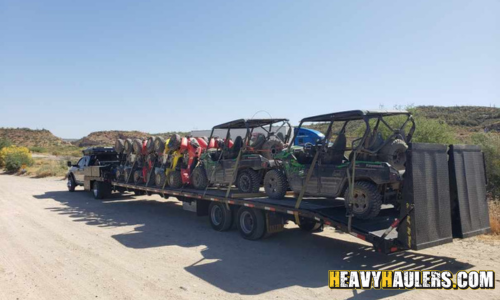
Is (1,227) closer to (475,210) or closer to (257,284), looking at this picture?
(257,284)

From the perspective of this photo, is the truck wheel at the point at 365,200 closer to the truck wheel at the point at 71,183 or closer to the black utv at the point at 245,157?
the black utv at the point at 245,157

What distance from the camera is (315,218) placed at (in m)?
6.97

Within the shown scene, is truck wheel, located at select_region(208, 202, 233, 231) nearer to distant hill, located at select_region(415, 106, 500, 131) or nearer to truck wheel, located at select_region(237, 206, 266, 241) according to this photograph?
truck wheel, located at select_region(237, 206, 266, 241)

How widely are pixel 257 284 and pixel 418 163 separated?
10.4ft

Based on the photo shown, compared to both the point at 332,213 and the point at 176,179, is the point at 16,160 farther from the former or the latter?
Answer: the point at 332,213

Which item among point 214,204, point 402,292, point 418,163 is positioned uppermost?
point 418,163

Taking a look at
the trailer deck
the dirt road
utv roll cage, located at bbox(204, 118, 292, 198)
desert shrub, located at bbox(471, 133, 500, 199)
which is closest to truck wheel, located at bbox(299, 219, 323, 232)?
the dirt road

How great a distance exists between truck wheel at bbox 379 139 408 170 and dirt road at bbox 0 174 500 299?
177 cm

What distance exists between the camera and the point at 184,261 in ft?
23.2

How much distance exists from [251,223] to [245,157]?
1.76m

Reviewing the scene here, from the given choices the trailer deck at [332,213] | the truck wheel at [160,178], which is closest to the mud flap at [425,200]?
the trailer deck at [332,213]

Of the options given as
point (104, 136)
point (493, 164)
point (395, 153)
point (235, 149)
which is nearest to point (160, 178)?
point (235, 149)

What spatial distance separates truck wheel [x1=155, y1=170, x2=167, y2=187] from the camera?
1210 centimetres

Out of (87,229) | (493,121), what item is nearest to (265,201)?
(87,229)
